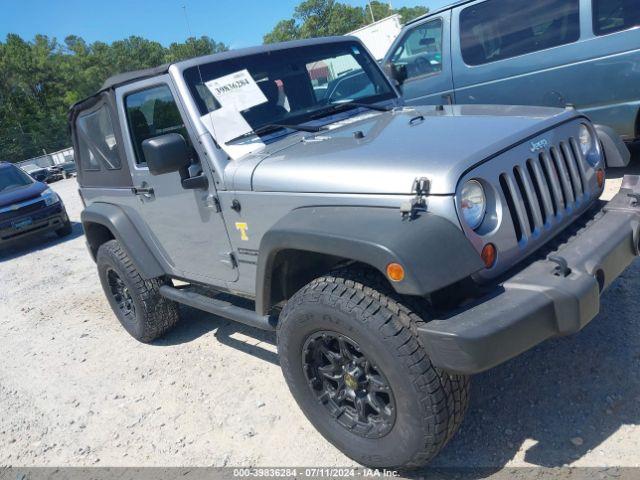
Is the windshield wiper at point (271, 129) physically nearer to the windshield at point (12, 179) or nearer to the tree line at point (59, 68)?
the windshield at point (12, 179)

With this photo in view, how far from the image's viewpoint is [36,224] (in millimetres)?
Answer: 9695

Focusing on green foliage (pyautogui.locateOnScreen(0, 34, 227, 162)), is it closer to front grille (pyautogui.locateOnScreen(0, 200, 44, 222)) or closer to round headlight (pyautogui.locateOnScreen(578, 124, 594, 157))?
front grille (pyautogui.locateOnScreen(0, 200, 44, 222))

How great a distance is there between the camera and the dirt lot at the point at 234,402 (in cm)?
264

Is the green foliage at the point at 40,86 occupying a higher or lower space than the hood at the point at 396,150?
higher

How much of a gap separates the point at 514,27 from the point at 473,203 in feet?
14.7

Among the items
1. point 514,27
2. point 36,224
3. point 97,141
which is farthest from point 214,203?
point 36,224

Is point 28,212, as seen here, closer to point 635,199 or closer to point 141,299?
point 141,299

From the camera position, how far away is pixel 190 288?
4.09 metres

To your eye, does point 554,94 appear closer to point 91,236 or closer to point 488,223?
point 488,223

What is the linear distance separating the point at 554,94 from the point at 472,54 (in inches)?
42.6

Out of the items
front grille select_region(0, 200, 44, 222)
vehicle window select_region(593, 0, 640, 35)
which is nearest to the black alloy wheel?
vehicle window select_region(593, 0, 640, 35)

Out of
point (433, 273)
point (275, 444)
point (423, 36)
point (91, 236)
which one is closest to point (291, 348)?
point (275, 444)

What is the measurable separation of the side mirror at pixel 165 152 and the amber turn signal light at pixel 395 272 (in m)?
1.56

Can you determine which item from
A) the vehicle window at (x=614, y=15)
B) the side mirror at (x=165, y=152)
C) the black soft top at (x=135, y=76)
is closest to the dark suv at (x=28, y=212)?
the black soft top at (x=135, y=76)
